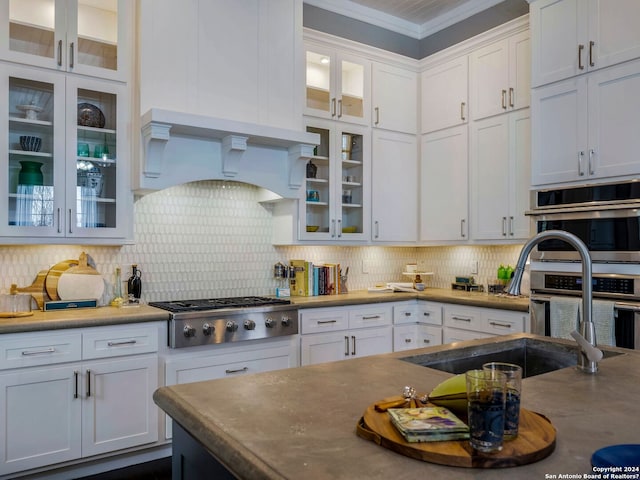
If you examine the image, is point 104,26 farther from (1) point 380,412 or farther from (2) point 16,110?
(1) point 380,412

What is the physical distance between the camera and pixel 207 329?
3119mm

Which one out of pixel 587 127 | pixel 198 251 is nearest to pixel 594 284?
pixel 587 127

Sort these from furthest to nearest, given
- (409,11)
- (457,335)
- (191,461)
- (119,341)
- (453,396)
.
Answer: (409,11) < (457,335) < (119,341) < (191,461) < (453,396)

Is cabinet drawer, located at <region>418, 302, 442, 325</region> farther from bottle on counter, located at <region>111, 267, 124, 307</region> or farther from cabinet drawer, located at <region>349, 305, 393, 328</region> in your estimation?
bottle on counter, located at <region>111, 267, 124, 307</region>

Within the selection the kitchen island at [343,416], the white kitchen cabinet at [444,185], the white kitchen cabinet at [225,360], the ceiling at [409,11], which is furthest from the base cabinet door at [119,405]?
the ceiling at [409,11]

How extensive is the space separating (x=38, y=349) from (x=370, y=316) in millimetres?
2303

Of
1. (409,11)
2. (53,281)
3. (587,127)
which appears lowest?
(53,281)

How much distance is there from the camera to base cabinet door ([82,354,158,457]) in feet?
9.26

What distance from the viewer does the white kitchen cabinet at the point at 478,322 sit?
138 inches

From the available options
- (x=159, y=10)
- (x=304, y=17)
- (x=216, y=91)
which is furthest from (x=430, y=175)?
(x=159, y=10)

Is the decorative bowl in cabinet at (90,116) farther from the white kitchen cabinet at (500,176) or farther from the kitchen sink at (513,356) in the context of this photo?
the white kitchen cabinet at (500,176)

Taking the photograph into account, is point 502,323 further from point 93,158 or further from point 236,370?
point 93,158

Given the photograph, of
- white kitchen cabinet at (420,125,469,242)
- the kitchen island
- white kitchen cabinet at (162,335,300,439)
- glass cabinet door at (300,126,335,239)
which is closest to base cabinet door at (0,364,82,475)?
white kitchen cabinet at (162,335,300,439)

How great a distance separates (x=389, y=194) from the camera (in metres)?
4.53
